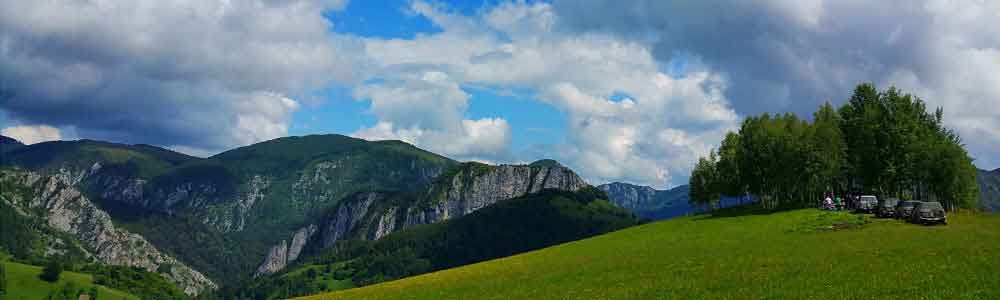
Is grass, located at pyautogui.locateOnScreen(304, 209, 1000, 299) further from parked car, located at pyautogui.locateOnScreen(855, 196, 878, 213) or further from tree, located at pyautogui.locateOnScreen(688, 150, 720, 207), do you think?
tree, located at pyautogui.locateOnScreen(688, 150, 720, 207)

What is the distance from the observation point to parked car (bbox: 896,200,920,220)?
71.5 m

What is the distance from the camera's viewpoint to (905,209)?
238 feet

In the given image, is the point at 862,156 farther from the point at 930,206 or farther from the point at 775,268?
the point at 775,268

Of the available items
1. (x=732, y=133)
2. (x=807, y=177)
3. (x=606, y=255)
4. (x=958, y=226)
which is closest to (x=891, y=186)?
(x=807, y=177)

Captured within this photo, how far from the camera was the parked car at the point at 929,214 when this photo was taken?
65938 mm

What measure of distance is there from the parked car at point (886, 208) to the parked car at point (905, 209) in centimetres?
182

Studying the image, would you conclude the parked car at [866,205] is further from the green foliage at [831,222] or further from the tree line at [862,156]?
the tree line at [862,156]

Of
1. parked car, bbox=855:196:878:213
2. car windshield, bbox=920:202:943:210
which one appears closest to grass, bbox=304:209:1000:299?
car windshield, bbox=920:202:943:210

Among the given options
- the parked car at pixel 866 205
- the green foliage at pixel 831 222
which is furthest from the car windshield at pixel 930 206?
the parked car at pixel 866 205

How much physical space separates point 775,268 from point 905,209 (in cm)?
4410

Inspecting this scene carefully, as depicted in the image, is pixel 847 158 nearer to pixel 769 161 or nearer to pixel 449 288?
pixel 769 161

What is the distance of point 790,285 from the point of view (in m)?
31.0

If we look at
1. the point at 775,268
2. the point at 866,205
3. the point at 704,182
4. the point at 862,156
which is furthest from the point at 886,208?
the point at 704,182

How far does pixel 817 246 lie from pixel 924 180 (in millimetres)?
62236
